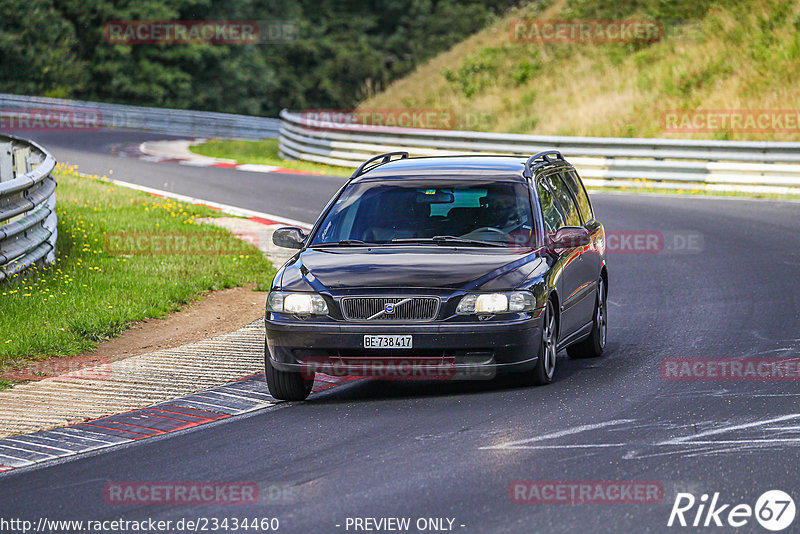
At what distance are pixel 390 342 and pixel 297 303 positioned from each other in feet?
2.45

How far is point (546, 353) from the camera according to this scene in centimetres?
926

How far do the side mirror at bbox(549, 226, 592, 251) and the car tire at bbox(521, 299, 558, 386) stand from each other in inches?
20.8

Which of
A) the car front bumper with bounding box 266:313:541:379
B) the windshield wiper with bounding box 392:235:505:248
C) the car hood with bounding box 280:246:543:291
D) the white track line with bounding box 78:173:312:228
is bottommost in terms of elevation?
the white track line with bounding box 78:173:312:228

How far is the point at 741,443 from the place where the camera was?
7414mm

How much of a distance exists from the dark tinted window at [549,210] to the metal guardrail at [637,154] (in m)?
11.4

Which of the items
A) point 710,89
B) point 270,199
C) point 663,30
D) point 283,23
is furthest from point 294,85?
point 270,199

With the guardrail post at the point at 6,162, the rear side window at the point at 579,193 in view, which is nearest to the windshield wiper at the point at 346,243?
the rear side window at the point at 579,193

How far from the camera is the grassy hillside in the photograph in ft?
102

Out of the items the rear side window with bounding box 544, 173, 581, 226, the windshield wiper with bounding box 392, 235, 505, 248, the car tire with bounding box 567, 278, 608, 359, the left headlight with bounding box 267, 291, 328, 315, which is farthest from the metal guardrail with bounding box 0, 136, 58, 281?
the car tire with bounding box 567, 278, 608, 359

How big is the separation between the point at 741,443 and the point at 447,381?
111 inches

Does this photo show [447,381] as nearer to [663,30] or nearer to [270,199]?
[270,199]

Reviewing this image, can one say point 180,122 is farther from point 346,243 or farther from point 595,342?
point 346,243

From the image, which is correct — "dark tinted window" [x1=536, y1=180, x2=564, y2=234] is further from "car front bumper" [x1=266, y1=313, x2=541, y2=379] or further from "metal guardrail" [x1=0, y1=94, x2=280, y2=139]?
"metal guardrail" [x1=0, y1=94, x2=280, y2=139]

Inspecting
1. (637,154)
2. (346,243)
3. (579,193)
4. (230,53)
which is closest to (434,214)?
(346,243)
